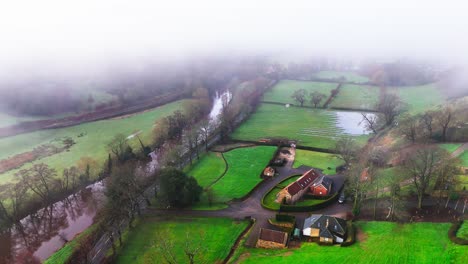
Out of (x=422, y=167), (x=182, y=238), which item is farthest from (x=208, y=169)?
(x=422, y=167)

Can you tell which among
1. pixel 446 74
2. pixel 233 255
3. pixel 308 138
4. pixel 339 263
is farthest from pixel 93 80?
pixel 446 74

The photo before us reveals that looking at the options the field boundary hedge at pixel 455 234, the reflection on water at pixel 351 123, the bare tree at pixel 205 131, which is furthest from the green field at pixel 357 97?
the field boundary hedge at pixel 455 234

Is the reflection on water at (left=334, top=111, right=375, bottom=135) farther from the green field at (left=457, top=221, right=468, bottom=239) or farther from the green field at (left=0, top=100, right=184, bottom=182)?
the green field at (left=0, top=100, right=184, bottom=182)

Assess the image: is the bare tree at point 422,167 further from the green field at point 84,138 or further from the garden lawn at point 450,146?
the green field at point 84,138

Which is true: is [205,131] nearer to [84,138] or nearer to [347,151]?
[347,151]

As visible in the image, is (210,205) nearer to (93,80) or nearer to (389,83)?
(93,80)
